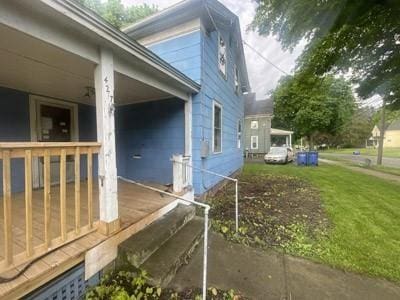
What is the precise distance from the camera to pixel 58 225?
265 cm

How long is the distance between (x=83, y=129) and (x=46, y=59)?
3034mm

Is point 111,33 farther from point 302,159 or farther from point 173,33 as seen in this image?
point 302,159

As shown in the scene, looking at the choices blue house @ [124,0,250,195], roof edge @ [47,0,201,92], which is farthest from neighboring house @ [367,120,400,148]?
roof edge @ [47,0,201,92]

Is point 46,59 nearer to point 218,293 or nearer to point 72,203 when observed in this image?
point 72,203

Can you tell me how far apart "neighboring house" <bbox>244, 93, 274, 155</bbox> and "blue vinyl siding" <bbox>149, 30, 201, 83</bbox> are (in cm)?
1800

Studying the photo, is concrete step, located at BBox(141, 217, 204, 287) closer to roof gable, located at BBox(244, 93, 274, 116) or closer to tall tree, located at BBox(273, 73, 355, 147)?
roof gable, located at BBox(244, 93, 274, 116)

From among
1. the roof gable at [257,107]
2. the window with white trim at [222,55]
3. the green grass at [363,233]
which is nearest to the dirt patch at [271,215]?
the green grass at [363,233]

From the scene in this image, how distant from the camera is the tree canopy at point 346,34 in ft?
16.4

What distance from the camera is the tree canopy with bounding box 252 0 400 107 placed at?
4984 mm

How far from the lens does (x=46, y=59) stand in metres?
2.72

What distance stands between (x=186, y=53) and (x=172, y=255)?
4406 millimetres

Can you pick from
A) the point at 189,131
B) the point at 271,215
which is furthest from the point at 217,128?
the point at 271,215

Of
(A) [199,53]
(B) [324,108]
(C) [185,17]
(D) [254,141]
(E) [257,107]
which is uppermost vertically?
(E) [257,107]

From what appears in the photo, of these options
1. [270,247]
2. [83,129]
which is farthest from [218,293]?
[83,129]
